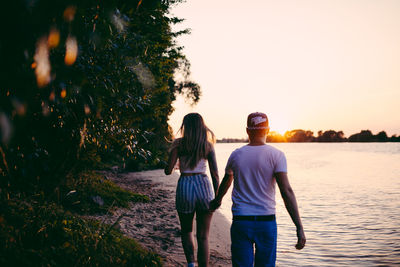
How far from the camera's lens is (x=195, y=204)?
13.5ft

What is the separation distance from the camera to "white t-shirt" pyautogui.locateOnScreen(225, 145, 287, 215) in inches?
122

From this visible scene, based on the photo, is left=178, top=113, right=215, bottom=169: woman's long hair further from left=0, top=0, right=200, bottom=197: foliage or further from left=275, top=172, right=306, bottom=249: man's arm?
left=275, top=172, right=306, bottom=249: man's arm

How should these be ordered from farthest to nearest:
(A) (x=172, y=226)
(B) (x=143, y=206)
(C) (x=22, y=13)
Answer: (B) (x=143, y=206)
(A) (x=172, y=226)
(C) (x=22, y=13)

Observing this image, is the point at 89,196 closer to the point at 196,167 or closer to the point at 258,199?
the point at 196,167

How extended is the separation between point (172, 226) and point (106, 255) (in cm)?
381

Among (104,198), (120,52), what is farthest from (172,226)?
(120,52)

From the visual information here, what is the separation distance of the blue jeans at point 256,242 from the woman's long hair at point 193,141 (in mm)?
1216

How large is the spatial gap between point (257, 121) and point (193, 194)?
1431 mm

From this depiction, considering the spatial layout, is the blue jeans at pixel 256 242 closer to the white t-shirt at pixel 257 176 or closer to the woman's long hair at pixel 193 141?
the white t-shirt at pixel 257 176

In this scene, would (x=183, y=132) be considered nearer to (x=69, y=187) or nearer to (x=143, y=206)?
(x=69, y=187)

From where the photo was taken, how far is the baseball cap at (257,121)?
3.20m

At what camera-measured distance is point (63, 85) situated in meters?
1.75

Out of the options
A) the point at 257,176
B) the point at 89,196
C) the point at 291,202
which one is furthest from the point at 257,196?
the point at 89,196

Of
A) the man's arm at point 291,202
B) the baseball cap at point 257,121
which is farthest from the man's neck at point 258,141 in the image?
the man's arm at point 291,202
